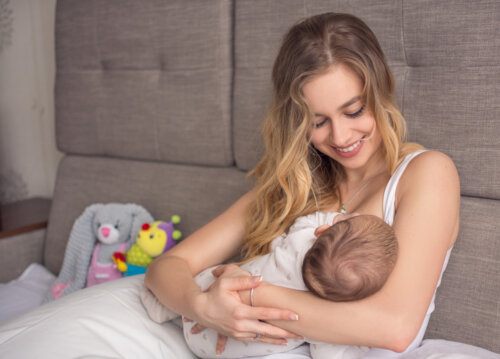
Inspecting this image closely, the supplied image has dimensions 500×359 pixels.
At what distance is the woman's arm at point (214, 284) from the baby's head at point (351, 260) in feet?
0.36

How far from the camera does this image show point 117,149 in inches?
82.0

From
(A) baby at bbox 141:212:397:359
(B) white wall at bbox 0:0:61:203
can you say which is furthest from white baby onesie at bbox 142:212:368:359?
(B) white wall at bbox 0:0:61:203

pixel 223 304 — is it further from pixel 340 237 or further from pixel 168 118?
pixel 168 118

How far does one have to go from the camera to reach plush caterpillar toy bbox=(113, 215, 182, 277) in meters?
1.74

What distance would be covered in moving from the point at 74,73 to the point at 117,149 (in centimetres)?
44

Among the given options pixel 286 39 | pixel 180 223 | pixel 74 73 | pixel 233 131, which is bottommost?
pixel 180 223

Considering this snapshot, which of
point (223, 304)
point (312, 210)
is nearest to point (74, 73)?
point (312, 210)

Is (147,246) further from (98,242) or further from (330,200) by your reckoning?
(330,200)

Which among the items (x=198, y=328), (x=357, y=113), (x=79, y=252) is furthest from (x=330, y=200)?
(x=79, y=252)

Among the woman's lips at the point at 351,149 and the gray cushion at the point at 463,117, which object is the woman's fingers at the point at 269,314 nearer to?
the woman's lips at the point at 351,149

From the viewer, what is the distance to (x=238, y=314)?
3.46ft

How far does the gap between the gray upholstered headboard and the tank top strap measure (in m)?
0.18

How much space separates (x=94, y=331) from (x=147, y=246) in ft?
1.94

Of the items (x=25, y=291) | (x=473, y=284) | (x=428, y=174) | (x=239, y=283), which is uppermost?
(x=428, y=174)
